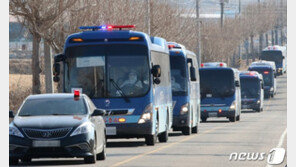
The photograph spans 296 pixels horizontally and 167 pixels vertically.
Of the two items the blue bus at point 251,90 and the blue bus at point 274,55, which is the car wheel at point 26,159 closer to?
the blue bus at point 251,90

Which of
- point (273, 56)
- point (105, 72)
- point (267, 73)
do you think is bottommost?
point (267, 73)

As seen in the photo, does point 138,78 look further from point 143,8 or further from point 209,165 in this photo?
point 143,8

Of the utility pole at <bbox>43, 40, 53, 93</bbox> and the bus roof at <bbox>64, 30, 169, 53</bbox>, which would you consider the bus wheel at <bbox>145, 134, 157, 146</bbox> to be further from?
the utility pole at <bbox>43, 40, 53, 93</bbox>

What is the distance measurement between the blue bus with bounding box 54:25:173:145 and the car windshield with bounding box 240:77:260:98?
4352cm

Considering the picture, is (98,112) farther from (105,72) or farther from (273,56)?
(273,56)

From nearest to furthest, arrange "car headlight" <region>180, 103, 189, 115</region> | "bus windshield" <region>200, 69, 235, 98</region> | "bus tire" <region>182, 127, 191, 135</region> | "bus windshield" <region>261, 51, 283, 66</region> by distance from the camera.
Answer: "car headlight" <region>180, 103, 189, 115</region> → "bus tire" <region>182, 127, 191, 135</region> → "bus windshield" <region>200, 69, 235, 98</region> → "bus windshield" <region>261, 51, 283, 66</region>

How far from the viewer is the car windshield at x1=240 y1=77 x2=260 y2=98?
68.6m

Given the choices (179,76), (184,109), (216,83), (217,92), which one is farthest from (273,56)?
(184,109)

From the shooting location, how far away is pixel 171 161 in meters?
20.1

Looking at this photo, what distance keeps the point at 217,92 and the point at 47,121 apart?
30777 millimetres

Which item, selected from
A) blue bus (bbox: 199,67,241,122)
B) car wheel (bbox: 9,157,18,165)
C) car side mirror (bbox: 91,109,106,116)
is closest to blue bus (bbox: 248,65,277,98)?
blue bus (bbox: 199,67,241,122)

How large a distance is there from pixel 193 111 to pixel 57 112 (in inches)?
593

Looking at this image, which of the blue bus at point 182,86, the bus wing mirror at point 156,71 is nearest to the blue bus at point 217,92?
the blue bus at point 182,86

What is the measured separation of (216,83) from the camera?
4941cm
